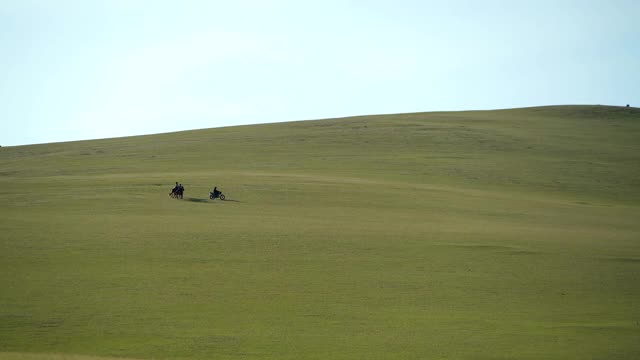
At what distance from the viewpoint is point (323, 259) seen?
19.3m

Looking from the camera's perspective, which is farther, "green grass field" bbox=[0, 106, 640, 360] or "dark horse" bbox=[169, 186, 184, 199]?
"dark horse" bbox=[169, 186, 184, 199]

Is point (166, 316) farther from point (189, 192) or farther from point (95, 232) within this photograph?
point (189, 192)

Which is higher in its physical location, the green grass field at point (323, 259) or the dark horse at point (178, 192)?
the dark horse at point (178, 192)

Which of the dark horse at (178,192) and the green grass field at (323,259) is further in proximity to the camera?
the dark horse at (178,192)

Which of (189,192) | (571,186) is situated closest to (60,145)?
(189,192)

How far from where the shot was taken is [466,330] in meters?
14.5

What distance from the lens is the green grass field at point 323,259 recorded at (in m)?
13.9

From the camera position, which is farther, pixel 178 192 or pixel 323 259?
pixel 178 192

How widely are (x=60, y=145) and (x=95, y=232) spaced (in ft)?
97.6

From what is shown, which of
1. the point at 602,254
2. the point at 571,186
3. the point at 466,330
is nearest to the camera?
the point at 466,330

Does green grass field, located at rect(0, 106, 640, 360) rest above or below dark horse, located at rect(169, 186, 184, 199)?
below

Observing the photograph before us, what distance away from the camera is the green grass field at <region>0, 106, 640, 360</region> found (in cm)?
1394

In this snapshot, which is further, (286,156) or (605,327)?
(286,156)

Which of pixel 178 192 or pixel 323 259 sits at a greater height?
pixel 178 192
